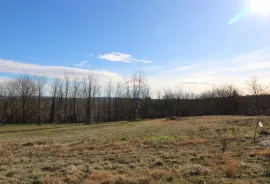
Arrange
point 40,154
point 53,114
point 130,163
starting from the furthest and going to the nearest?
point 53,114, point 40,154, point 130,163

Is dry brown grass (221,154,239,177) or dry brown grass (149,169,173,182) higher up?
dry brown grass (221,154,239,177)

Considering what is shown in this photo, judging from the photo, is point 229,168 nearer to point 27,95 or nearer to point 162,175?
point 162,175

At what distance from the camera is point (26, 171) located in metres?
9.02

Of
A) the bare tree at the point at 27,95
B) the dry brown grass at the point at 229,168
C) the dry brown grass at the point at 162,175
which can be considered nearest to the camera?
the dry brown grass at the point at 162,175

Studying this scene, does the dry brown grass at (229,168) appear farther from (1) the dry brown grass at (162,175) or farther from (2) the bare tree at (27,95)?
(2) the bare tree at (27,95)

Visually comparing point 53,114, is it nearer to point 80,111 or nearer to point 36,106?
point 36,106

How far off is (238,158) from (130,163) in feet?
12.3

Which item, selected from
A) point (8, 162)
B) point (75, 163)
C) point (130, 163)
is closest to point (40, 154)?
point (8, 162)

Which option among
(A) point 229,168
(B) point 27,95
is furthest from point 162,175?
(B) point 27,95

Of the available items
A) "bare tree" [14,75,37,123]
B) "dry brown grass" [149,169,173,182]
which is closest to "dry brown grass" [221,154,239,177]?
"dry brown grass" [149,169,173,182]

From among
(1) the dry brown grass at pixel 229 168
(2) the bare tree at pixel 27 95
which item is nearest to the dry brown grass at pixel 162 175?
(1) the dry brown grass at pixel 229 168

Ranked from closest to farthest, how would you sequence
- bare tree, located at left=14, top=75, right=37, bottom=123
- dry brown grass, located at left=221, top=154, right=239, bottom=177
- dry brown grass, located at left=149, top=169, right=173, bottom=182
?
dry brown grass, located at left=149, top=169, right=173, bottom=182, dry brown grass, located at left=221, top=154, right=239, bottom=177, bare tree, located at left=14, top=75, right=37, bottom=123

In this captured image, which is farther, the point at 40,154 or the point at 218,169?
the point at 40,154

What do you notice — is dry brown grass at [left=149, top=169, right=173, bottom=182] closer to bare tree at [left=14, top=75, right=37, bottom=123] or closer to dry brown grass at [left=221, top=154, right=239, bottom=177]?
dry brown grass at [left=221, top=154, right=239, bottom=177]
